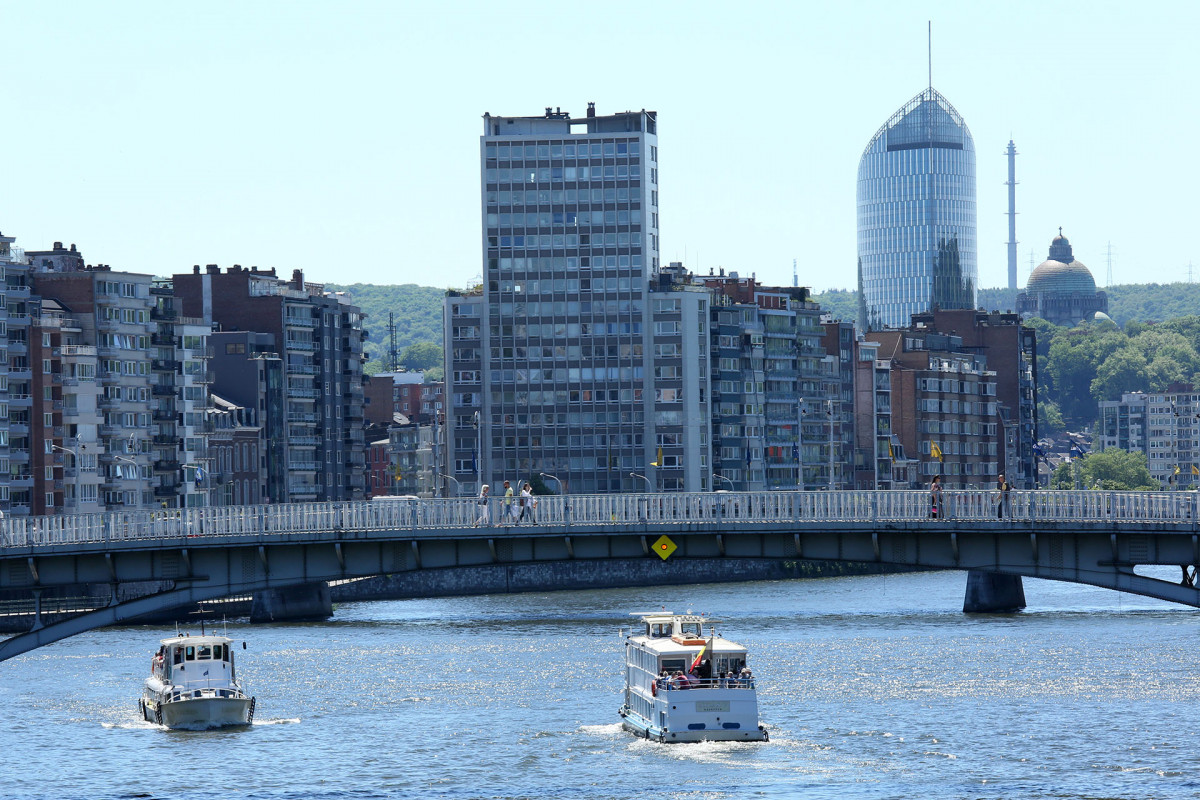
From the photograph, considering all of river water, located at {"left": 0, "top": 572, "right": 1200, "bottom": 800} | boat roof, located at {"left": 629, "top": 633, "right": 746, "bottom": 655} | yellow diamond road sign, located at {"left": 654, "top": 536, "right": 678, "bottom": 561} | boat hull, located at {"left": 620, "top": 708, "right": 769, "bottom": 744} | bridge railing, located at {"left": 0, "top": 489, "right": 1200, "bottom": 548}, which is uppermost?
bridge railing, located at {"left": 0, "top": 489, "right": 1200, "bottom": 548}

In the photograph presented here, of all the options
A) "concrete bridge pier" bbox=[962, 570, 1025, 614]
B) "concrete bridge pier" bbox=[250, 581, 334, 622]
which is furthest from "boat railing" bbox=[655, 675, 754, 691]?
"concrete bridge pier" bbox=[250, 581, 334, 622]

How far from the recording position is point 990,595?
15162 cm

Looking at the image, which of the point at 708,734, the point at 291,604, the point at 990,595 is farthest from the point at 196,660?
the point at 990,595

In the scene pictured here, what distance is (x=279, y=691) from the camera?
104 m

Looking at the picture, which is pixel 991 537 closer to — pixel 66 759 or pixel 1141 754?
pixel 1141 754

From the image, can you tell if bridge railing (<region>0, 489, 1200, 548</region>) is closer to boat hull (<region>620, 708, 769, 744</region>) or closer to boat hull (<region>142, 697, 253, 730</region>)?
boat hull (<region>620, 708, 769, 744</region>)

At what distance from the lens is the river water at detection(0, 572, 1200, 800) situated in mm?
74562

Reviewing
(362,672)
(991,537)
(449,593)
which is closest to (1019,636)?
(362,672)

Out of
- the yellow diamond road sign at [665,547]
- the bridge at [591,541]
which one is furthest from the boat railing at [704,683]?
the yellow diamond road sign at [665,547]

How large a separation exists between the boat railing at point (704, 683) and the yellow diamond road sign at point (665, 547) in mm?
4667

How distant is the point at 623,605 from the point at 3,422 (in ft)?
171

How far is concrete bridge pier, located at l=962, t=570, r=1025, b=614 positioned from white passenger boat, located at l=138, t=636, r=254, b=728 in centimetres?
6831

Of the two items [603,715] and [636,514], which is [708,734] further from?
[603,715]

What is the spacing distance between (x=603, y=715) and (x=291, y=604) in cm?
6440
